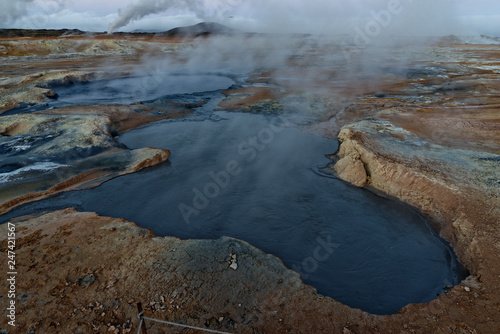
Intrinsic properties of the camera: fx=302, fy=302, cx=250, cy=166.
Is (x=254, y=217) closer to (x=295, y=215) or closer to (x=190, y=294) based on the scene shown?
(x=295, y=215)

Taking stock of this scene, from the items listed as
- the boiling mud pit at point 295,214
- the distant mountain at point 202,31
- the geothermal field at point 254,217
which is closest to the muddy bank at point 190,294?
the geothermal field at point 254,217

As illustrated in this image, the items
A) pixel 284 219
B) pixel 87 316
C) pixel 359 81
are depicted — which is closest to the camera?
pixel 87 316

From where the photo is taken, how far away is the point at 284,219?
19.3 feet

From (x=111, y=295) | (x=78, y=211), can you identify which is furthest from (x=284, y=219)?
(x=78, y=211)

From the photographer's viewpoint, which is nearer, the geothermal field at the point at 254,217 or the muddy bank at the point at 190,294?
the muddy bank at the point at 190,294

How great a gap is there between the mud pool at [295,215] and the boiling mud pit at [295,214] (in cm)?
2

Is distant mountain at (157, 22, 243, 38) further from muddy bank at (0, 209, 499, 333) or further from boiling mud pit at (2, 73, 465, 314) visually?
muddy bank at (0, 209, 499, 333)

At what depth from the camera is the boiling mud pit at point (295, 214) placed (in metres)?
4.58

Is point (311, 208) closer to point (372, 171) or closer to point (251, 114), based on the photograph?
point (372, 171)

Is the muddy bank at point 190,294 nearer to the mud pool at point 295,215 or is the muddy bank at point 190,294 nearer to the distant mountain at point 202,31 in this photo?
the mud pool at point 295,215

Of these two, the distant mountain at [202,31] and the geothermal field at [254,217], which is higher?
the distant mountain at [202,31]

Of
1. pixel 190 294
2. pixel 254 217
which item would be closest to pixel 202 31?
pixel 254 217

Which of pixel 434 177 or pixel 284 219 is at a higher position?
pixel 434 177

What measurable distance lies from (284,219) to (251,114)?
7.37m
